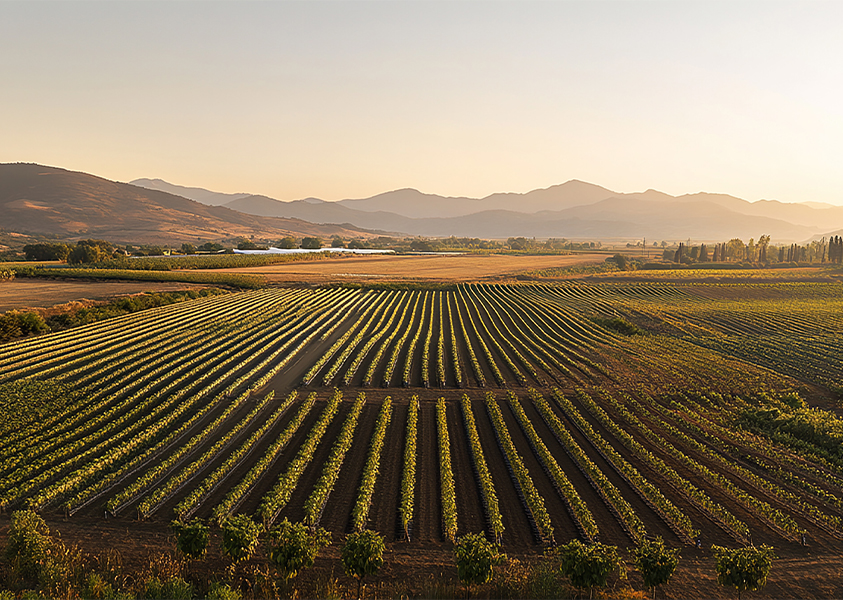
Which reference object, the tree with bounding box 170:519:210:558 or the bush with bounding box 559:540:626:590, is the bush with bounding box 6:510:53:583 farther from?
the bush with bounding box 559:540:626:590

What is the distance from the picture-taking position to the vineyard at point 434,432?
13.6 m

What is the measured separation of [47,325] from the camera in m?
38.4

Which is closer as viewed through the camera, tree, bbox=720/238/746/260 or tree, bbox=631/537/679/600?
tree, bbox=631/537/679/600

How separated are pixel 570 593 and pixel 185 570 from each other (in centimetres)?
883

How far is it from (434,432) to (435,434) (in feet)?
0.68

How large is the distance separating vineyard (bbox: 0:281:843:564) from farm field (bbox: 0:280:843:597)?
10cm

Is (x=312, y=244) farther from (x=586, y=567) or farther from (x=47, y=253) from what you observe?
(x=586, y=567)

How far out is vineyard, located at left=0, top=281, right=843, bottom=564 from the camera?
13.6 metres

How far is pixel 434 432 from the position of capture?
64.5 ft

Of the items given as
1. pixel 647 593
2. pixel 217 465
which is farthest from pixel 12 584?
pixel 647 593

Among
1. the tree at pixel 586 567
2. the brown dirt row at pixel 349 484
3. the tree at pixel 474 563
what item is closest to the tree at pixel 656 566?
the tree at pixel 586 567

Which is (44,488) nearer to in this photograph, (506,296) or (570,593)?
(570,593)

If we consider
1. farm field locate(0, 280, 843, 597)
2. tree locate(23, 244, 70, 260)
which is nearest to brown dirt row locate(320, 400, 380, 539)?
farm field locate(0, 280, 843, 597)

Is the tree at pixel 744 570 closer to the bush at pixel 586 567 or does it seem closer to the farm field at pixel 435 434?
the bush at pixel 586 567
